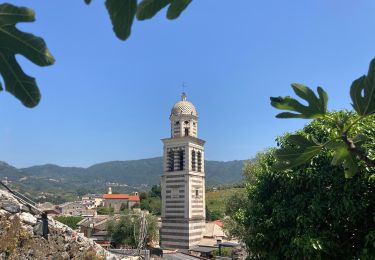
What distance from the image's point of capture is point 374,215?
871 cm

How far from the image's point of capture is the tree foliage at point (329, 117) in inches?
55.0

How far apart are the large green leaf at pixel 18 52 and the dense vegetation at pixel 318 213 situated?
7.35 m

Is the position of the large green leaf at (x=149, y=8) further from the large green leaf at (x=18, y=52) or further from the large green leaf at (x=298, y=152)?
the large green leaf at (x=298, y=152)

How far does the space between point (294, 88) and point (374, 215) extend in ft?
27.4

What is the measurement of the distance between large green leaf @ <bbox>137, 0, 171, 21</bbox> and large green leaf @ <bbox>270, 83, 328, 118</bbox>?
0.61 meters

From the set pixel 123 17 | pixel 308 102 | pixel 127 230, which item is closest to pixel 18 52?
pixel 123 17

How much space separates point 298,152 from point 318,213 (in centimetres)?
814

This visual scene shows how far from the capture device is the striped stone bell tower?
34281mm

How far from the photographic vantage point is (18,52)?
1236 millimetres

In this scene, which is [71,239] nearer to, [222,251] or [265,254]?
[265,254]

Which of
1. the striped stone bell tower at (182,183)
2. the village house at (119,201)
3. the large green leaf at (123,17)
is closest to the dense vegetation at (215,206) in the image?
the striped stone bell tower at (182,183)

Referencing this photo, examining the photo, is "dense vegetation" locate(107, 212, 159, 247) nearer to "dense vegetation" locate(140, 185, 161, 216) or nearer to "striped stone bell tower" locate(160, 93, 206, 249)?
"striped stone bell tower" locate(160, 93, 206, 249)

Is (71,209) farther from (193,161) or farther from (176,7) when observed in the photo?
(176,7)

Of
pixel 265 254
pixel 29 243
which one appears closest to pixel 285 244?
pixel 265 254
